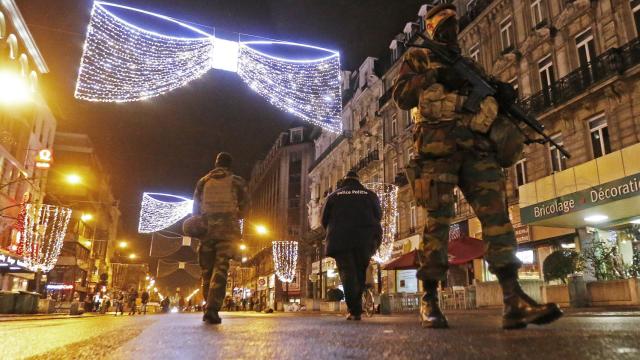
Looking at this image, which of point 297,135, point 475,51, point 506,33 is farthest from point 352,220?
point 297,135

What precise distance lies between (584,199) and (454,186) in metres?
11.4

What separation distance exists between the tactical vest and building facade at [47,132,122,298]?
39.8 metres

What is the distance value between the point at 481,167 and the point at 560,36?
18337 millimetres

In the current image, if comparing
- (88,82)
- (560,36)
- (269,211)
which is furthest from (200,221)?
(269,211)

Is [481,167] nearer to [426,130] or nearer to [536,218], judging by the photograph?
[426,130]

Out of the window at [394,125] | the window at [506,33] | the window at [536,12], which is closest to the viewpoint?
the window at [536,12]

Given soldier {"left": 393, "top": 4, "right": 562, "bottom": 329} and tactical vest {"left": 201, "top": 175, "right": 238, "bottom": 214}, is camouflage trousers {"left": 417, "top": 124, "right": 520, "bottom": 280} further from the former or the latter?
tactical vest {"left": 201, "top": 175, "right": 238, "bottom": 214}

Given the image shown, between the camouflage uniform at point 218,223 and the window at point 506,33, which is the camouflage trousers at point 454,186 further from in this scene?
the window at point 506,33

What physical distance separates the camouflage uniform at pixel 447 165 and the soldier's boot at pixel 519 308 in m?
0.29

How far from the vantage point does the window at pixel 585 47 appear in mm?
17297

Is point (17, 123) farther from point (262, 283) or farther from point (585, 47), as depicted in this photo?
point (262, 283)

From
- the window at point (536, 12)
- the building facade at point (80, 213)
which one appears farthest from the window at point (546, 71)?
the building facade at point (80, 213)

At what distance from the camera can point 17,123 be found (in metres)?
34.8

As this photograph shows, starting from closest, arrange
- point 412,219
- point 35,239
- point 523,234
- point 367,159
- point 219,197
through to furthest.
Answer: point 219,197 < point 523,234 < point 412,219 < point 35,239 < point 367,159
